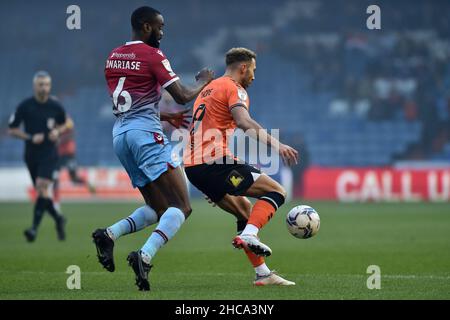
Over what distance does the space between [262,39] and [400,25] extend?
5571 millimetres

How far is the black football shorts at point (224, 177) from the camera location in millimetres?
8352

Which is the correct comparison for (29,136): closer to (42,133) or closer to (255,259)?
(42,133)

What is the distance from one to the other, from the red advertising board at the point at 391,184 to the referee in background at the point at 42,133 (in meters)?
13.3

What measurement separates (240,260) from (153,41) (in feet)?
13.5

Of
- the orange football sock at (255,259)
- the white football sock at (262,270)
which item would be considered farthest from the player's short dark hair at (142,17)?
the white football sock at (262,270)

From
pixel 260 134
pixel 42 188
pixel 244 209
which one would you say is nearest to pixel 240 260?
pixel 244 209

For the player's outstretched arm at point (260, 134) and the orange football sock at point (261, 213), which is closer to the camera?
the player's outstretched arm at point (260, 134)

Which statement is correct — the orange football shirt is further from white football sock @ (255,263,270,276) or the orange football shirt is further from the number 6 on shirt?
white football sock @ (255,263,270,276)

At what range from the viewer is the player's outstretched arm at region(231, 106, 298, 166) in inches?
314

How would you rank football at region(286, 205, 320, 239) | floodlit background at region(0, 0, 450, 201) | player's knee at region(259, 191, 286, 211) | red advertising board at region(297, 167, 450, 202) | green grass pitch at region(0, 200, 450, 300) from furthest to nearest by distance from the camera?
1. floodlit background at region(0, 0, 450, 201)
2. red advertising board at region(297, 167, 450, 202)
3. football at region(286, 205, 320, 239)
4. player's knee at region(259, 191, 286, 211)
5. green grass pitch at region(0, 200, 450, 300)

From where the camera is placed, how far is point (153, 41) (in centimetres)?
822

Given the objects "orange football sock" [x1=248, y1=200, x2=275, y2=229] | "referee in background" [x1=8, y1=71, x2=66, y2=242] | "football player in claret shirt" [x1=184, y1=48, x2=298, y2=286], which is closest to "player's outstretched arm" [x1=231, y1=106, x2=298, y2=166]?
"football player in claret shirt" [x1=184, y1=48, x2=298, y2=286]

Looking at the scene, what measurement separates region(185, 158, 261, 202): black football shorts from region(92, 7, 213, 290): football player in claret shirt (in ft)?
1.50

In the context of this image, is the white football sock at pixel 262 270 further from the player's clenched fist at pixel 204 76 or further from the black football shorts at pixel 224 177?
the player's clenched fist at pixel 204 76
